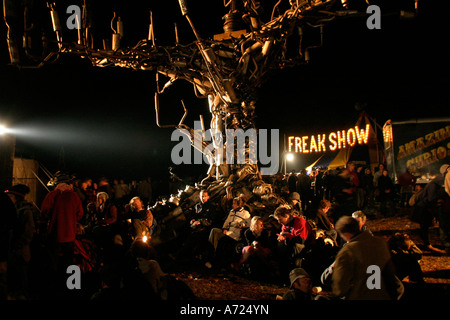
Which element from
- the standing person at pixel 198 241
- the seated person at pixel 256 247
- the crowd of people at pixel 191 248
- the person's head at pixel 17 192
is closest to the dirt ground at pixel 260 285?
the crowd of people at pixel 191 248

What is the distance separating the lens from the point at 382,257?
2994 millimetres

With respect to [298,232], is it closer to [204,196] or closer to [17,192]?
[204,196]

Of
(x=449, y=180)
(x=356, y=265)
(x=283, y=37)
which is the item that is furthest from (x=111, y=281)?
(x=449, y=180)

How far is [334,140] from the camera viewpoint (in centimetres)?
1673

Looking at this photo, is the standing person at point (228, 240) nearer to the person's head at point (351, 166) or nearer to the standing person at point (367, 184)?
the person's head at point (351, 166)

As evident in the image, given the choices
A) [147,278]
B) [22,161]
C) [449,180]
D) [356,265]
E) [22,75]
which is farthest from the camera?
[22,75]

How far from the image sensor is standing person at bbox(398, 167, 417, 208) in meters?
11.4

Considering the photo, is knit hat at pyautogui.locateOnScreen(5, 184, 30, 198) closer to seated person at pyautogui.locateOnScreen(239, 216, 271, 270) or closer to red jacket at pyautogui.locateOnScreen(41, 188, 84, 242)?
red jacket at pyautogui.locateOnScreen(41, 188, 84, 242)

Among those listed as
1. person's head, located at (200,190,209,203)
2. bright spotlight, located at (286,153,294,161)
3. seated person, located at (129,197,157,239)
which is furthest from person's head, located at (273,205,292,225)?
bright spotlight, located at (286,153,294,161)

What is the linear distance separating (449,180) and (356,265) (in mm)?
5705

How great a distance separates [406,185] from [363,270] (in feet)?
33.9

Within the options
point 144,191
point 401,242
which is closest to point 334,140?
point 144,191

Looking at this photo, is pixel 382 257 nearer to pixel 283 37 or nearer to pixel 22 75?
pixel 283 37

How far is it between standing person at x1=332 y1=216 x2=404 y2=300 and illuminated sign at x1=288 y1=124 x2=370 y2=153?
533 inches
